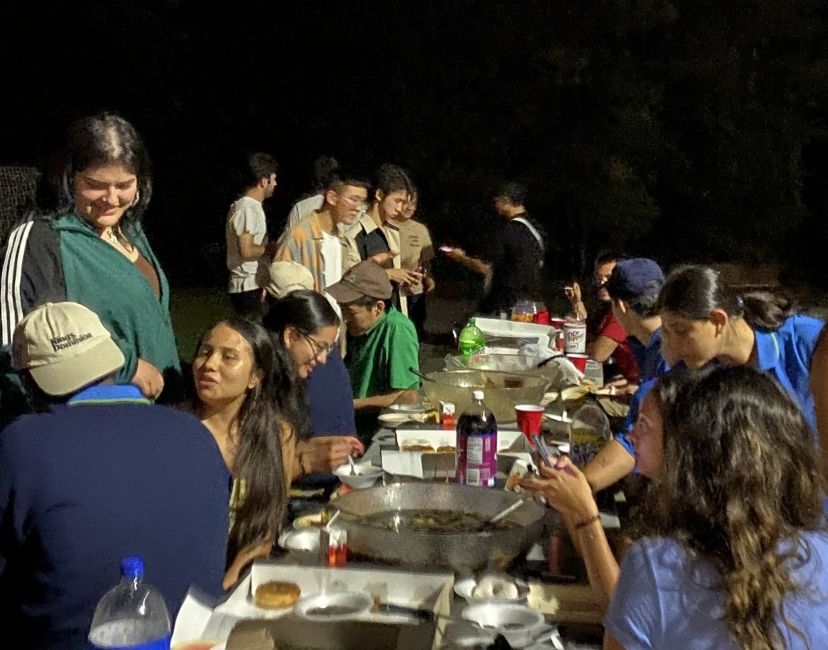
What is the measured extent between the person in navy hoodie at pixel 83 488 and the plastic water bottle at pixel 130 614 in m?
0.12

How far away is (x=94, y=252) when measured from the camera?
2551 millimetres

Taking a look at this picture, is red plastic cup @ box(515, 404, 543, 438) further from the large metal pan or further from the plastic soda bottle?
the large metal pan

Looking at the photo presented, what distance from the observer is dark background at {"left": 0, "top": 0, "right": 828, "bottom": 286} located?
14430 mm

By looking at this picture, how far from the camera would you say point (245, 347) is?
2662 millimetres

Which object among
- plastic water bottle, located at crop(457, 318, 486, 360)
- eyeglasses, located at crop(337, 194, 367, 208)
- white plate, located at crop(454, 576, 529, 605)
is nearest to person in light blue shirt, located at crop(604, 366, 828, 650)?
white plate, located at crop(454, 576, 529, 605)

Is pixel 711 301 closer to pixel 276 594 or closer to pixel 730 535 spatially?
pixel 730 535

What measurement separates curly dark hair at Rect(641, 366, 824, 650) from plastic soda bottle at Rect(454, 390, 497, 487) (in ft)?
3.36

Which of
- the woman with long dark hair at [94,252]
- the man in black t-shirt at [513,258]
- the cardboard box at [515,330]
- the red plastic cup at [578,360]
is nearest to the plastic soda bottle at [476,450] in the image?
the woman with long dark hair at [94,252]

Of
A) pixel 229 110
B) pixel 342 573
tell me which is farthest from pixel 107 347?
pixel 229 110

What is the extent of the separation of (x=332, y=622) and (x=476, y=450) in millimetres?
914

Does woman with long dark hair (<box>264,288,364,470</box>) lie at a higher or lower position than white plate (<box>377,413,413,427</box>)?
higher

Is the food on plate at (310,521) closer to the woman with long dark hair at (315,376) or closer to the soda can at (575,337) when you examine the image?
the woman with long dark hair at (315,376)

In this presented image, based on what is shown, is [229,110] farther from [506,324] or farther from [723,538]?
[723,538]

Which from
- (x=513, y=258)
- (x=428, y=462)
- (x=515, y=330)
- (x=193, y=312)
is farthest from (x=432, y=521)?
(x=193, y=312)
